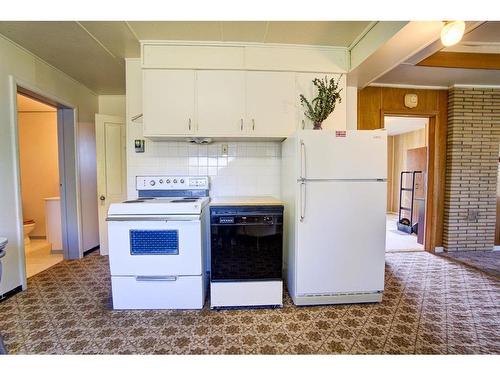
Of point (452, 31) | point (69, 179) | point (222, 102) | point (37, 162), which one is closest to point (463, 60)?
point (452, 31)

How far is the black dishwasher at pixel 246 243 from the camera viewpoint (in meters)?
2.04

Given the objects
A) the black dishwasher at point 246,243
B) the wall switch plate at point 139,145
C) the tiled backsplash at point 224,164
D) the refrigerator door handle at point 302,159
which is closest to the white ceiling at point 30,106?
the wall switch plate at point 139,145

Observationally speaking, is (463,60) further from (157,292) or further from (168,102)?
(157,292)

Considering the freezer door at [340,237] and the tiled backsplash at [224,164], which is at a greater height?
the tiled backsplash at [224,164]

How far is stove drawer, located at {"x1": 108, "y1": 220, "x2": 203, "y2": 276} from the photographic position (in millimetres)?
2033

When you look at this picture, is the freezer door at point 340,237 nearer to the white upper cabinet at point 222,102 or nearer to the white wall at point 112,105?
the white upper cabinet at point 222,102

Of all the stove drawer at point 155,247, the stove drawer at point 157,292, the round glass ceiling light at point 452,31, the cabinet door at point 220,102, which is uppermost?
the round glass ceiling light at point 452,31

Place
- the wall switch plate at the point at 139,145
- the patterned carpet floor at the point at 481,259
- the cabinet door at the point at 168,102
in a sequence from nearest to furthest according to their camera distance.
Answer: the cabinet door at the point at 168,102, the wall switch plate at the point at 139,145, the patterned carpet floor at the point at 481,259

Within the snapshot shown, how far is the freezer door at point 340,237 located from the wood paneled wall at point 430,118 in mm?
1738

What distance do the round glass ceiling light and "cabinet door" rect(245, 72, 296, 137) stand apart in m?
1.19

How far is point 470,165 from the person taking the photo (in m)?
3.59
